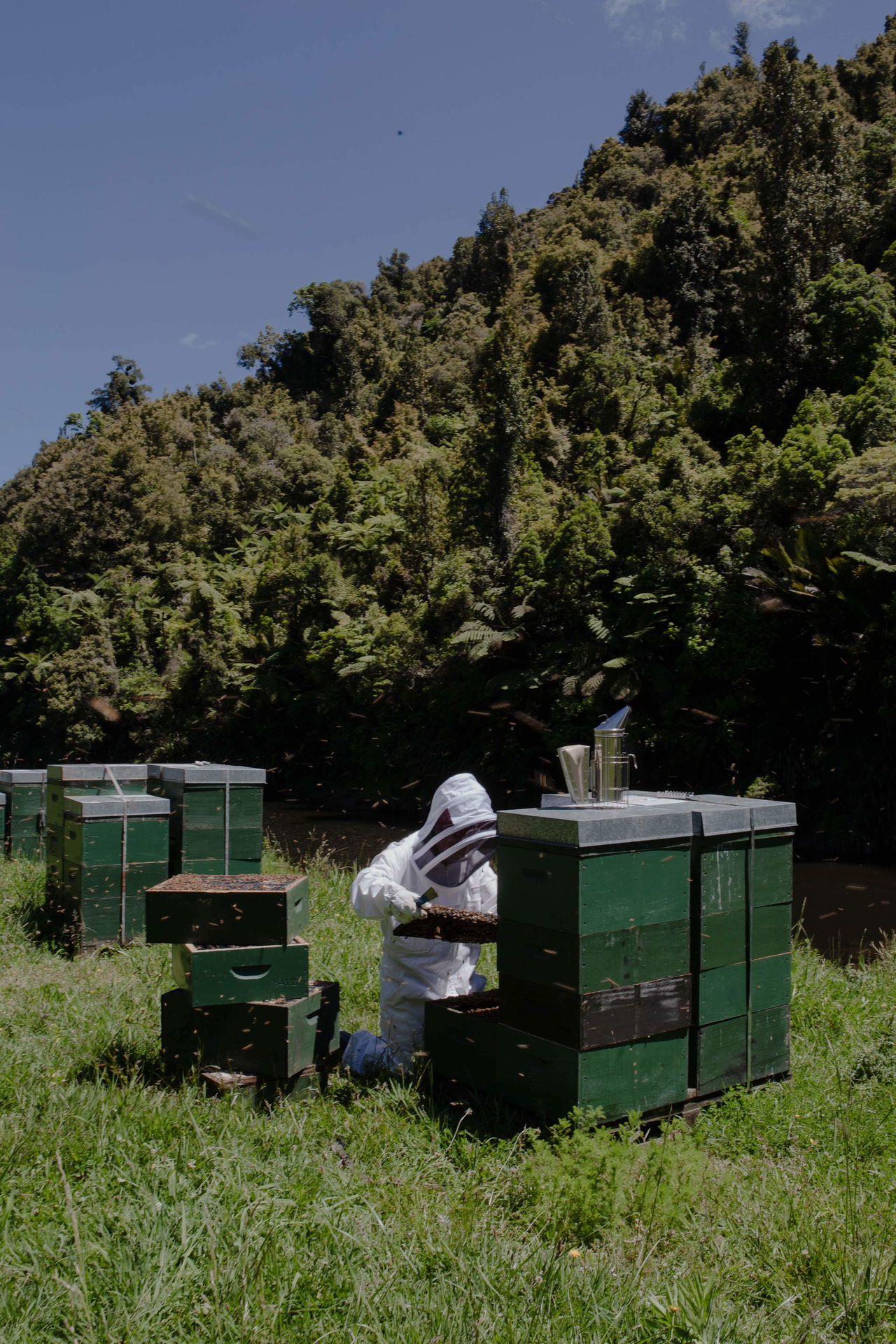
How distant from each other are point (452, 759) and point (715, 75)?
53.1 m

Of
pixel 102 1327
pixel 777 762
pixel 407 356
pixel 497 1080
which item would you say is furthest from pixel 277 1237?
pixel 407 356

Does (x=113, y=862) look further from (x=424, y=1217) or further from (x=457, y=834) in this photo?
(x=424, y=1217)

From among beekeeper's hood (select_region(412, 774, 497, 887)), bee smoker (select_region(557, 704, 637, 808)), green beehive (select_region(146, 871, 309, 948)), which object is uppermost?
bee smoker (select_region(557, 704, 637, 808))

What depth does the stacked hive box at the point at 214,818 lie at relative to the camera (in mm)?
6629

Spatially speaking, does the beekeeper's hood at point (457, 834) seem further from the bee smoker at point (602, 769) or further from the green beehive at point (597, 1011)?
the green beehive at point (597, 1011)

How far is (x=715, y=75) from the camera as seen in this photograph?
54906mm

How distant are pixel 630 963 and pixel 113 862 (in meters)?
4.25

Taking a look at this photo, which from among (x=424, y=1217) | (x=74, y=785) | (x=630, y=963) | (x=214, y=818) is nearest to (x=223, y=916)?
(x=424, y=1217)

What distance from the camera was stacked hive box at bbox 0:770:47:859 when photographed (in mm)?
9016

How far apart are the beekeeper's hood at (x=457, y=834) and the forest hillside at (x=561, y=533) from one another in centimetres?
1116

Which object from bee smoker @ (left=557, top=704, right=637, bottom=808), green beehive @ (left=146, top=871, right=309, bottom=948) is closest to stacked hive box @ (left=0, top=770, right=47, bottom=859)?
green beehive @ (left=146, top=871, right=309, bottom=948)

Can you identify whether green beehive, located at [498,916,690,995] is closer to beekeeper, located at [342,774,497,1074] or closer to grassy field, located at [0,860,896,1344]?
grassy field, located at [0,860,896,1344]

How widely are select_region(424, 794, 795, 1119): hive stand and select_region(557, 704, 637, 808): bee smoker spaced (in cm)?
14

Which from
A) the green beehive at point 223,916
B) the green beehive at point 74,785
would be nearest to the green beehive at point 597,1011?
the green beehive at point 223,916
